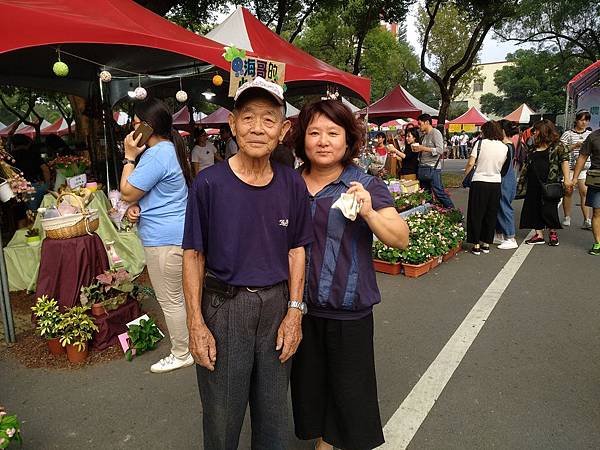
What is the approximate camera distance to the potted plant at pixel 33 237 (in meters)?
4.96

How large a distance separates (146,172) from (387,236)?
171 centimetres

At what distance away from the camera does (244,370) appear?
1.66 meters

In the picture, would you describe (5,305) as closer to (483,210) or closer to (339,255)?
(339,255)

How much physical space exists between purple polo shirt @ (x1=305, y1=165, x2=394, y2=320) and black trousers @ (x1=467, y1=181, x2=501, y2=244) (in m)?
4.61

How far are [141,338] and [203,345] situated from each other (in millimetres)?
2136

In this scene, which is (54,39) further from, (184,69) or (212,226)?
(184,69)

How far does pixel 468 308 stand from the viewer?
13.8 ft

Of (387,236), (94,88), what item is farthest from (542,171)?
(94,88)

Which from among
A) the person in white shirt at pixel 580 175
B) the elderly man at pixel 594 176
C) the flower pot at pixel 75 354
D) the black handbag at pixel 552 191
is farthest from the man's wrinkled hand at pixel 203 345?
the person in white shirt at pixel 580 175

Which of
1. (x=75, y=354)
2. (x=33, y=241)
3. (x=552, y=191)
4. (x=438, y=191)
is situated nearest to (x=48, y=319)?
(x=75, y=354)

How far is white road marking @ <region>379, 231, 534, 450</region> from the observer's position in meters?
2.44

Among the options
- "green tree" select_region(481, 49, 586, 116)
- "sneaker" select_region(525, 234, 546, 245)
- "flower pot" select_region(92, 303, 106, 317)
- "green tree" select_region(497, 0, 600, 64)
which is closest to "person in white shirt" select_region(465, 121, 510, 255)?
"sneaker" select_region(525, 234, 546, 245)

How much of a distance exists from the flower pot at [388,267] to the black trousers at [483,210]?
1.49 m

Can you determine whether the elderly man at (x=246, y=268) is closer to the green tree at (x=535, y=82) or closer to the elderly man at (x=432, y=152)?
the elderly man at (x=432, y=152)
